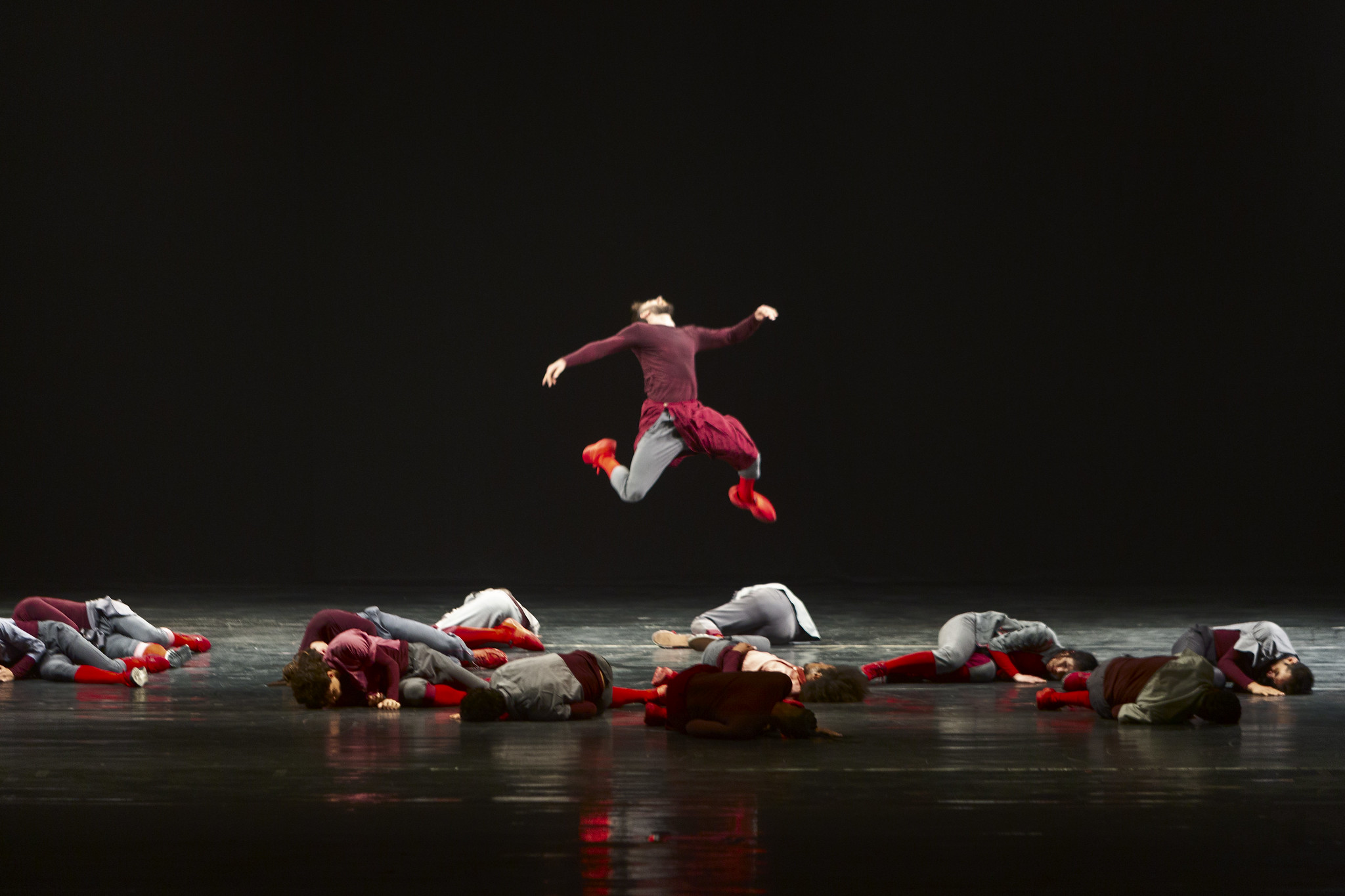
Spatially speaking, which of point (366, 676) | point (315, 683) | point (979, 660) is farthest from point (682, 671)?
point (979, 660)

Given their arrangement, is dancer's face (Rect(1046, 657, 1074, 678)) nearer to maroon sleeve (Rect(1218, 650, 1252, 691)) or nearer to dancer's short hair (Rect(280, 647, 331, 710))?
maroon sleeve (Rect(1218, 650, 1252, 691))

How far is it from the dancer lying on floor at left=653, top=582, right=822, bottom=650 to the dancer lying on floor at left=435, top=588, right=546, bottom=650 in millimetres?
555

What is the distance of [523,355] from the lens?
29.0 feet

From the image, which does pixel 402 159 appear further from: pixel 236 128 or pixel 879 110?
pixel 879 110

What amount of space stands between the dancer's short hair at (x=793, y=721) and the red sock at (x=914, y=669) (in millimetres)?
1089

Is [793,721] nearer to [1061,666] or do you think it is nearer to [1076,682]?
[1076,682]

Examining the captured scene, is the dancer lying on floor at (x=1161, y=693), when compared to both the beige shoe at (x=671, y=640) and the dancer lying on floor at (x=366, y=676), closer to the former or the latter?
the dancer lying on floor at (x=366, y=676)

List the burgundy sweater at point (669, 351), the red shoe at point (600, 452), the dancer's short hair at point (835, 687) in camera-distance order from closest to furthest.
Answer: the dancer's short hair at point (835, 687) < the burgundy sweater at point (669, 351) < the red shoe at point (600, 452)

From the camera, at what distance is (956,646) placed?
4.68 meters

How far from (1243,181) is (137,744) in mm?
7967

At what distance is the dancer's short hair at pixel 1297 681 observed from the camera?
432 centimetres

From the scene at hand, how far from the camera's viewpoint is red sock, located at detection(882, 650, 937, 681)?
4.67 m

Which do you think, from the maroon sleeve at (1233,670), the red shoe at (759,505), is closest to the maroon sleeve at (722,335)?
the red shoe at (759,505)

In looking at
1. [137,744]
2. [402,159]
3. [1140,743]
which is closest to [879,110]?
[402,159]
